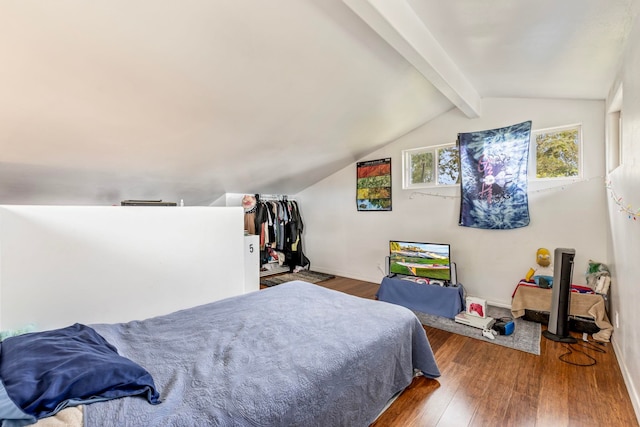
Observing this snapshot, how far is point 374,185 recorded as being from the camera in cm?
493

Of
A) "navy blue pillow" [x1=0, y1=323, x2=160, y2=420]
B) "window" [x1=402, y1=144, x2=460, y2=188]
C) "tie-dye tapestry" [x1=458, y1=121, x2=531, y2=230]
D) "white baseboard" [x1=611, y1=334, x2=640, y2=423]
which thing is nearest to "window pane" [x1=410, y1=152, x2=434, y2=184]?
"window" [x1=402, y1=144, x2=460, y2=188]

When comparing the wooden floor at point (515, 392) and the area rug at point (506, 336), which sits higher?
the area rug at point (506, 336)

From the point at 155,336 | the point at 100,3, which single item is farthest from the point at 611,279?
the point at 100,3

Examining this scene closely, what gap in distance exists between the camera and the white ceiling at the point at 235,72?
169 cm

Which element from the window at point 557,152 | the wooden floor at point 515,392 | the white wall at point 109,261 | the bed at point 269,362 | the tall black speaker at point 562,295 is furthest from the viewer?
the window at point 557,152

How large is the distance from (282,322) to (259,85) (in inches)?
75.0

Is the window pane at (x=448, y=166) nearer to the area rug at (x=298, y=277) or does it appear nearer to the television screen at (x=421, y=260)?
the television screen at (x=421, y=260)

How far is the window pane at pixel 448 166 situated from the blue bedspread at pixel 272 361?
2.74 meters

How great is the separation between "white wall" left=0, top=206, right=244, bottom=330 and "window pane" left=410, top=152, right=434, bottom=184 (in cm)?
280

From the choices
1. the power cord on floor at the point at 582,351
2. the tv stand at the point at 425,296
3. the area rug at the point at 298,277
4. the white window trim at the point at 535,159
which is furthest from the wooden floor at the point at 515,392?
the area rug at the point at 298,277

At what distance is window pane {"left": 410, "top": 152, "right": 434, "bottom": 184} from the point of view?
174 inches

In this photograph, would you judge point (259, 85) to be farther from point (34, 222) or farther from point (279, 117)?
point (34, 222)

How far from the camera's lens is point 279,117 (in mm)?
3014

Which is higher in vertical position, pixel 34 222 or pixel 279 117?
pixel 279 117
